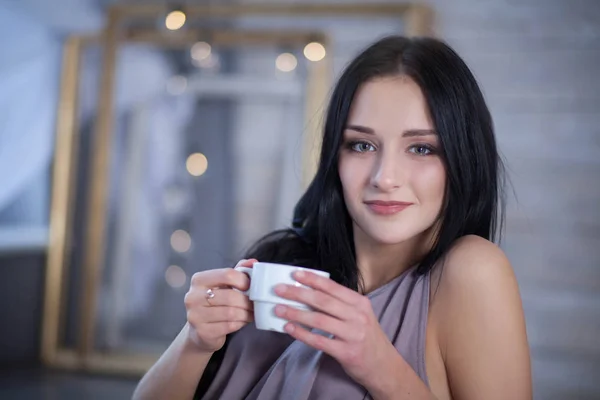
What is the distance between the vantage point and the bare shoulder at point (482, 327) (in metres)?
0.94

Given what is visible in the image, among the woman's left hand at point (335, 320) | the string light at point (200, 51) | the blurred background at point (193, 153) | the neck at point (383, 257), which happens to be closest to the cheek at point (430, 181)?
the neck at point (383, 257)

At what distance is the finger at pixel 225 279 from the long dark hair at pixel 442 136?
0.90 ft

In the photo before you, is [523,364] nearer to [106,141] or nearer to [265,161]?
[265,161]

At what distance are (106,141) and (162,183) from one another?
0.33 metres

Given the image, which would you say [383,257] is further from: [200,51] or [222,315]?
[200,51]

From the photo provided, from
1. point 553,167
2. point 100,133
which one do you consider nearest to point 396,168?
point 553,167

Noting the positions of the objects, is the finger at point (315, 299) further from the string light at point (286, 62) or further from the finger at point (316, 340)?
the string light at point (286, 62)

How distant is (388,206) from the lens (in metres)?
1.03

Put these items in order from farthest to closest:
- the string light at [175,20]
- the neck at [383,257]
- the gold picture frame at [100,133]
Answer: the string light at [175,20] < the gold picture frame at [100,133] < the neck at [383,257]

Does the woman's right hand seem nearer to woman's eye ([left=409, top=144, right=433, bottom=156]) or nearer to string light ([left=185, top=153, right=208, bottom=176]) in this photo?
woman's eye ([left=409, top=144, right=433, bottom=156])

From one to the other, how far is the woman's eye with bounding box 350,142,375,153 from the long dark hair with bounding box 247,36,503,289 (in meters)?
0.03

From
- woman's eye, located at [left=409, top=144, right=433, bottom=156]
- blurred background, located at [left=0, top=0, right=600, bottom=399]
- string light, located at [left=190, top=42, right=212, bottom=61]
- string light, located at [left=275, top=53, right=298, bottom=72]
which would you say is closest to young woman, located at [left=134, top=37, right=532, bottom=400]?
woman's eye, located at [left=409, top=144, right=433, bottom=156]

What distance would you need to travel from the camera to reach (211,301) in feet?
3.08

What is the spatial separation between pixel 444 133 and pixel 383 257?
26 centimetres
